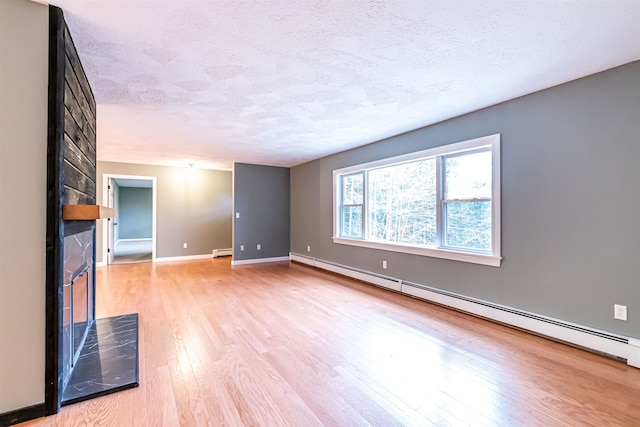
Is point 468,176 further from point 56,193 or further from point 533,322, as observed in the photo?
point 56,193

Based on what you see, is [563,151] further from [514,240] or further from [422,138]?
[422,138]

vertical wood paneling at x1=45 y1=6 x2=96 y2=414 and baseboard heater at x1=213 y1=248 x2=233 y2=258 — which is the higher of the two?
vertical wood paneling at x1=45 y1=6 x2=96 y2=414

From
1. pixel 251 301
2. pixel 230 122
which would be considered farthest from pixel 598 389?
pixel 230 122

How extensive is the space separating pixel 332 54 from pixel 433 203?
7.95 ft

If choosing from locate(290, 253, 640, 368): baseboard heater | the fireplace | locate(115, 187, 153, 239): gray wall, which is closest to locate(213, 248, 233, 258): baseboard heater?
the fireplace

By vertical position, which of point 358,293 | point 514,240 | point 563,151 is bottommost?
point 358,293

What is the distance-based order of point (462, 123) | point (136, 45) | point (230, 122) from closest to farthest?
point (136, 45) < point (462, 123) < point (230, 122)

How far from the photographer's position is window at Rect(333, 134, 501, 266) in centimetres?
314

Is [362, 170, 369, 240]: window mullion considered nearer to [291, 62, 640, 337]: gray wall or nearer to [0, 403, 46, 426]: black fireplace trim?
[291, 62, 640, 337]: gray wall

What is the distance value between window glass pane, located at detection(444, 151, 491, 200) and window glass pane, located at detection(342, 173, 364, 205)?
172 centimetres

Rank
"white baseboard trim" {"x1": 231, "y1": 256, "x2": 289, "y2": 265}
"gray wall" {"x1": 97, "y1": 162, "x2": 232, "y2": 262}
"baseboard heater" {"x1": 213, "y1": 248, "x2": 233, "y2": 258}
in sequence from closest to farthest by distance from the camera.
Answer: "white baseboard trim" {"x1": 231, "y1": 256, "x2": 289, "y2": 265}, "gray wall" {"x1": 97, "y1": 162, "x2": 232, "y2": 262}, "baseboard heater" {"x1": 213, "y1": 248, "x2": 233, "y2": 258}

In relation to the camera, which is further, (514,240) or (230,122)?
(230,122)

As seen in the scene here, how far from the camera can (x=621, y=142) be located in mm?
2225

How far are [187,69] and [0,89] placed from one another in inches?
44.5
